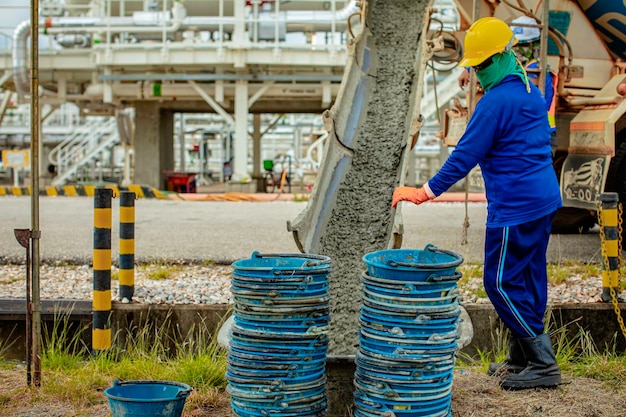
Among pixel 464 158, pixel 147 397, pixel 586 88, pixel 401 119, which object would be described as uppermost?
pixel 586 88

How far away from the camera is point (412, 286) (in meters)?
3.21

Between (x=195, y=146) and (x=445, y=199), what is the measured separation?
16.1 metres

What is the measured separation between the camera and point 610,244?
5633mm

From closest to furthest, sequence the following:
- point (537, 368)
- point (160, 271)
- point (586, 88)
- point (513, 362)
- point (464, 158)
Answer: point (464, 158), point (537, 368), point (513, 362), point (160, 271), point (586, 88)

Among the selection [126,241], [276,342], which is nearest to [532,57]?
[126,241]

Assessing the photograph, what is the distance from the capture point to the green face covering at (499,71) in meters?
3.96

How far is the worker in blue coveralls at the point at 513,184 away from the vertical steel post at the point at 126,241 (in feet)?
7.59

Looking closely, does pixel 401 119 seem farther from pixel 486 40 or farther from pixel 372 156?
pixel 486 40

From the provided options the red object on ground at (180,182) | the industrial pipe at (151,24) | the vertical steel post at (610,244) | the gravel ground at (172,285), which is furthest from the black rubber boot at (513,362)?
the red object on ground at (180,182)

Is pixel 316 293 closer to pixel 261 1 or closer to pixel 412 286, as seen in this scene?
pixel 412 286

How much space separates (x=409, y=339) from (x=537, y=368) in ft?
3.70

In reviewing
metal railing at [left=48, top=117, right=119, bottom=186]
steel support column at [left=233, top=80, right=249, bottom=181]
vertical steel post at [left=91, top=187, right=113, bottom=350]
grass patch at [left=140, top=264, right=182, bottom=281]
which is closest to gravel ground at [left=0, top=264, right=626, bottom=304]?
grass patch at [left=140, top=264, right=182, bottom=281]

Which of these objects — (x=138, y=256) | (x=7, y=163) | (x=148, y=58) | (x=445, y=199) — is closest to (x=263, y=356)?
(x=138, y=256)

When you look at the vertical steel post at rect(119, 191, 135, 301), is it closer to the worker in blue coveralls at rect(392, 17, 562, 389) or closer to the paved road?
the paved road
